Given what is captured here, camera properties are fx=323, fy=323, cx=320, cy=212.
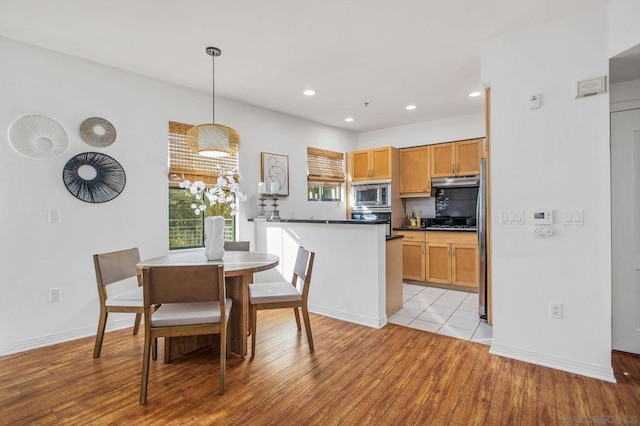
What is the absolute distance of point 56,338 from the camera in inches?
115

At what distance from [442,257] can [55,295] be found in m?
4.62

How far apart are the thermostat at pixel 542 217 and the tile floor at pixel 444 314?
115 cm

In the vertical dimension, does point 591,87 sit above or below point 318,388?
above

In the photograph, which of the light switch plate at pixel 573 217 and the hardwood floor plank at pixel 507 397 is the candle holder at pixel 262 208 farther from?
the light switch plate at pixel 573 217

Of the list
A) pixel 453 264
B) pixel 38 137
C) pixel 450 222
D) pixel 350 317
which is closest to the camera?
pixel 38 137

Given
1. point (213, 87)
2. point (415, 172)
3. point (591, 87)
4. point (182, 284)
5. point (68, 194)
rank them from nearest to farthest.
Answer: point (182, 284) < point (591, 87) < point (68, 194) < point (213, 87) < point (415, 172)

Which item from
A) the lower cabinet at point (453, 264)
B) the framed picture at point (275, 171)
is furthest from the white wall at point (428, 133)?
the framed picture at point (275, 171)

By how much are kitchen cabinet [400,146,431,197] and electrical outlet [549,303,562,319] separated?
3.00m

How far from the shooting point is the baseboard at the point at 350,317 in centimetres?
325

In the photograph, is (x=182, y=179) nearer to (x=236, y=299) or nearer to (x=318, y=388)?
(x=236, y=299)

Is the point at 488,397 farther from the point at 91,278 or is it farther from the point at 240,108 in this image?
the point at 240,108

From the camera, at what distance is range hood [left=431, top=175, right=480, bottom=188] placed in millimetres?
4875

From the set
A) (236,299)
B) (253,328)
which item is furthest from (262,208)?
(253,328)

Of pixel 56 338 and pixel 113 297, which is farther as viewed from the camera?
pixel 56 338
